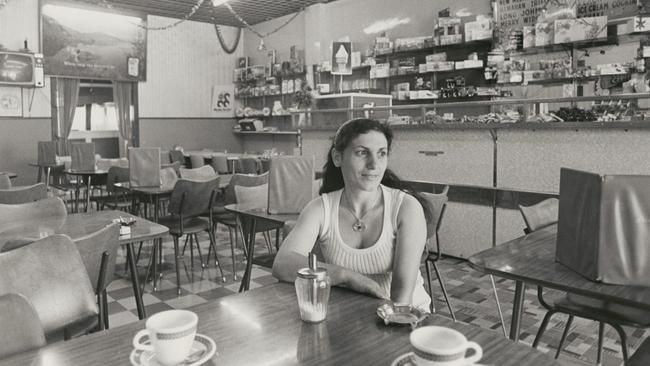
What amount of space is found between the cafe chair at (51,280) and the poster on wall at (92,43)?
9.50m

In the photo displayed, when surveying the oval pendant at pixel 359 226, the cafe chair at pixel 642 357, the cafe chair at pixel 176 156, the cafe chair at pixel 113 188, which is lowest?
the cafe chair at pixel 642 357

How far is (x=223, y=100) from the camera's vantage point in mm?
12719

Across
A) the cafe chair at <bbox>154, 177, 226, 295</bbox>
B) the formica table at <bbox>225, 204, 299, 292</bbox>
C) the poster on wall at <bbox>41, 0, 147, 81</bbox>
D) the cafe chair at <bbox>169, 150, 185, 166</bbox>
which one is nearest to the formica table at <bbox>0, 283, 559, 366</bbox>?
the formica table at <bbox>225, 204, 299, 292</bbox>

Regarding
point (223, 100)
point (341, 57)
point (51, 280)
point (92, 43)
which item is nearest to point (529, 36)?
point (341, 57)

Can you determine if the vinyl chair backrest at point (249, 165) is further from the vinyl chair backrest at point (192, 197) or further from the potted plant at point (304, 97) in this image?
the vinyl chair backrest at point (192, 197)

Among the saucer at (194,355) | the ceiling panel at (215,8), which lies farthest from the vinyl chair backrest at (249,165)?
the saucer at (194,355)

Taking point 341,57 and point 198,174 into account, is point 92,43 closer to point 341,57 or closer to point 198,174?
point 341,57

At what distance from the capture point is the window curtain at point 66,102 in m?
10.3

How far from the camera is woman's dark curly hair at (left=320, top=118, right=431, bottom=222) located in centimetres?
207

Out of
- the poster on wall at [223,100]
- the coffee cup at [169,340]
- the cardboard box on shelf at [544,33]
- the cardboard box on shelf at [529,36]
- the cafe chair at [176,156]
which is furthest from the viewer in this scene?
the poster on wall at [223,100]

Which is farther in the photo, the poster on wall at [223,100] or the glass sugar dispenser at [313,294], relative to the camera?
the poster on wall at [223,100]

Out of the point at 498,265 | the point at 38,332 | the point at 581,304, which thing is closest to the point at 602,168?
the point at 581,304

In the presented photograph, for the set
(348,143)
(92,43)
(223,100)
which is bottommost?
(348,143)

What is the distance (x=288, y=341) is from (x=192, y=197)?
3.54 meters
